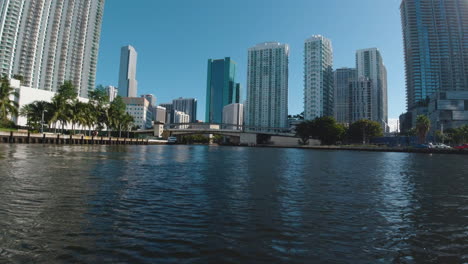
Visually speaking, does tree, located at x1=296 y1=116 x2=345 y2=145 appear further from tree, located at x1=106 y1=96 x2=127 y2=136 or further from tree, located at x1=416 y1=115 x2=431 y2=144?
tree, located at x1=106 y1=96 x2=127 y2=136

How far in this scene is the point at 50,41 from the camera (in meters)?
170

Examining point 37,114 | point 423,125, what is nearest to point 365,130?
point 423,125

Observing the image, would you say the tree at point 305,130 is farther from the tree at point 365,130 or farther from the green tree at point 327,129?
the tree at point 365,130

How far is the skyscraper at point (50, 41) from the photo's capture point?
503ft

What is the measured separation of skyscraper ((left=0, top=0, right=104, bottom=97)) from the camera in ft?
503

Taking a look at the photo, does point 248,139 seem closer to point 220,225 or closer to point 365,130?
point 365,130

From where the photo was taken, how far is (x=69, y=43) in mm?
178750

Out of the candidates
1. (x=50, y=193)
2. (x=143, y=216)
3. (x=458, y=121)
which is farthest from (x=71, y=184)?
(x=458, y=121)

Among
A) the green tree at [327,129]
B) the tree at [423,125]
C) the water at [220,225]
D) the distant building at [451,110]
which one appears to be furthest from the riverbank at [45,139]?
the distant building at [451,110]

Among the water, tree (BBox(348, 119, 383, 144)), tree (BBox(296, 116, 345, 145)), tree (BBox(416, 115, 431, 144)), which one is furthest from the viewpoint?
tree (BBox(348, 119, 383, 144))

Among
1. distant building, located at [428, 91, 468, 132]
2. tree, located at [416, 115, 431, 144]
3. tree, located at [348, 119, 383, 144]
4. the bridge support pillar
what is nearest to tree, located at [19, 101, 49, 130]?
the bridge support pillar

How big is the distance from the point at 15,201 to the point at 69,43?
204221 mm

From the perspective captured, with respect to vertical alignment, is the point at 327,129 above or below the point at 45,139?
above

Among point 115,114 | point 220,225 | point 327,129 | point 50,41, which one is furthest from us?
point 50,41
